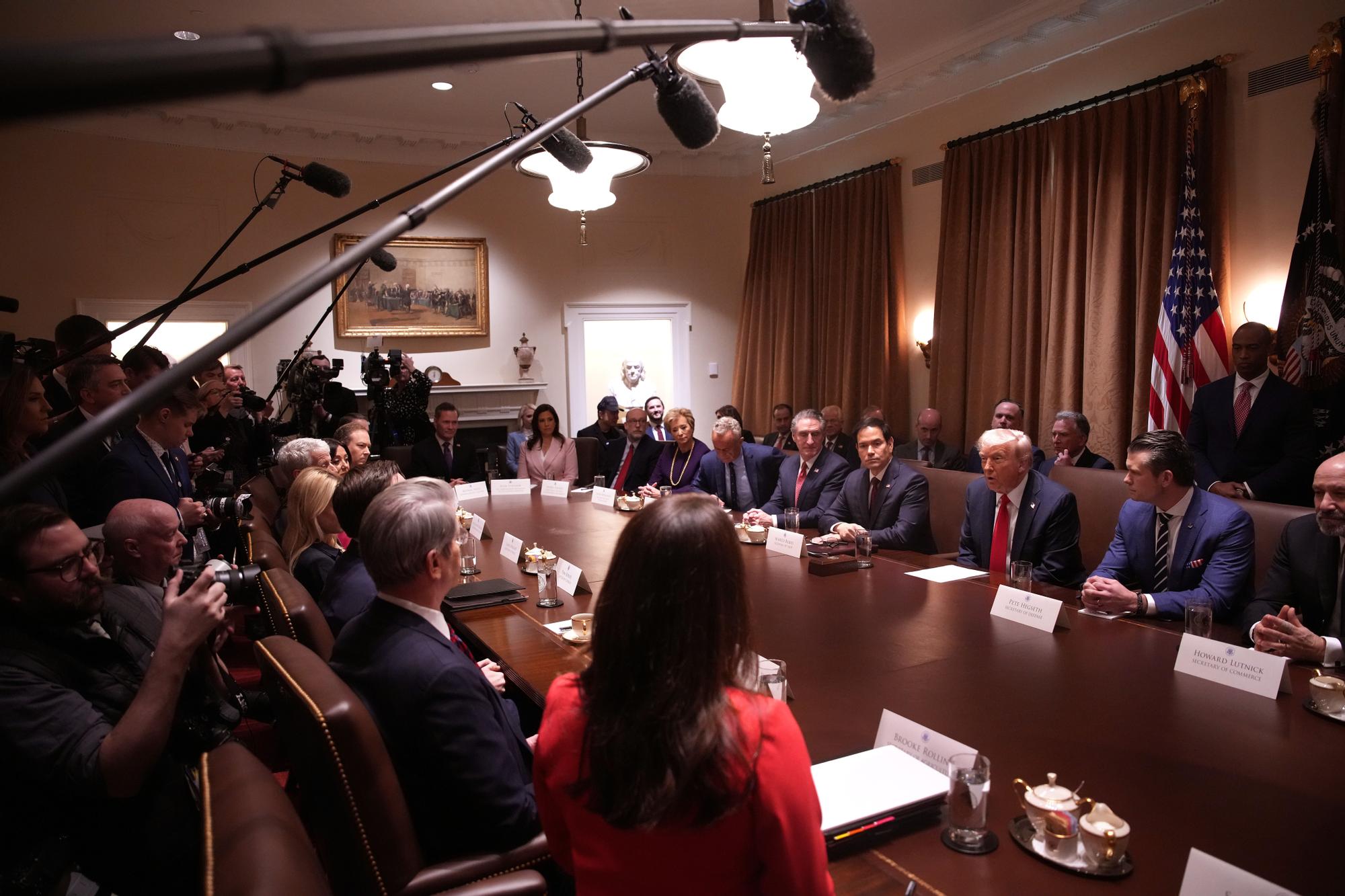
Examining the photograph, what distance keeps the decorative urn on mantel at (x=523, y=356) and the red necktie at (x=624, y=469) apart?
8.68 feet

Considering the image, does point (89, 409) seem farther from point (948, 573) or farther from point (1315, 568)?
point (1315, 568)

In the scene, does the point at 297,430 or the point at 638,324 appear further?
the point at 638,324

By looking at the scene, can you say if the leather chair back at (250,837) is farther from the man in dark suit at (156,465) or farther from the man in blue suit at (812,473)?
the man in blue suit at (812,473)

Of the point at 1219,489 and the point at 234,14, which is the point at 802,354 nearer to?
the point at 1219,489


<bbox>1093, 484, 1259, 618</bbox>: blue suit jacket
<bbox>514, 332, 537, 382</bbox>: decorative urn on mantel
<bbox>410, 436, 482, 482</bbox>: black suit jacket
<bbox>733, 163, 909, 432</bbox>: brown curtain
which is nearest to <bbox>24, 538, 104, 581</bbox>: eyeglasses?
<bbox>1093, 484, 1259, 618</bbox>: blue suit jacket

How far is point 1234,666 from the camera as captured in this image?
6.06 feet

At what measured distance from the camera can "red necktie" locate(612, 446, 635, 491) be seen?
6.23 m

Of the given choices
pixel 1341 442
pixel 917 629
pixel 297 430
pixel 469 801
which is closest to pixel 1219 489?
pixel 1341 442

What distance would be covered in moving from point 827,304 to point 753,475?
10.4ft

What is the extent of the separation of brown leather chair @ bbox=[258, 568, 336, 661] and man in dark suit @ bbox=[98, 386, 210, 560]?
0.80 metres

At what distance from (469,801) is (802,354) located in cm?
691

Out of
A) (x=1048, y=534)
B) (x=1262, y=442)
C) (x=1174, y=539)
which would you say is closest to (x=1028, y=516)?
(x=1048, y=534)

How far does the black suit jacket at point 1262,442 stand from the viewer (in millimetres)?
4102

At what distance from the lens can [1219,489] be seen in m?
4.03
